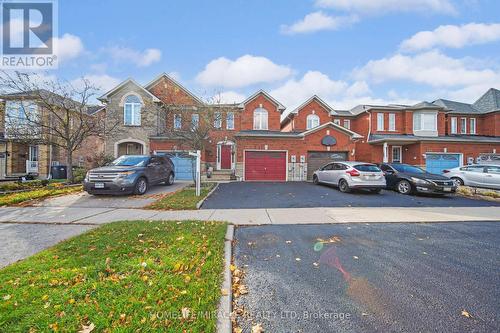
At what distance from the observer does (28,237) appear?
4.54 metres

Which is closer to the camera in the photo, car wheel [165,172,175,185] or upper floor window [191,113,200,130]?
upper floor window [191,113,200,130]

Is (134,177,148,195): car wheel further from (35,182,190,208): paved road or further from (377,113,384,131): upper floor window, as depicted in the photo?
(377,113,384,131): upper floor window

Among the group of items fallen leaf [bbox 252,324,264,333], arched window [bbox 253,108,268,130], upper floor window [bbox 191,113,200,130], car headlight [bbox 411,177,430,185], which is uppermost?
arched window [bbox 253,108,268,130]

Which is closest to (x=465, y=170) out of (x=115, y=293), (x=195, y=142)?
(x=195, y=142)

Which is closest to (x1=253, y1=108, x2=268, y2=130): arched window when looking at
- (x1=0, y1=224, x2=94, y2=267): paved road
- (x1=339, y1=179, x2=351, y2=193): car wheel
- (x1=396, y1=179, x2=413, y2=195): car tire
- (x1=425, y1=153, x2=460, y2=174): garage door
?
(x1=339, y1=179, x2=351, y2=193): car wheel

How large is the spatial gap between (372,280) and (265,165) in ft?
46.1

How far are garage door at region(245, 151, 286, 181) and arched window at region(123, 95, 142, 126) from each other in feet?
33.4

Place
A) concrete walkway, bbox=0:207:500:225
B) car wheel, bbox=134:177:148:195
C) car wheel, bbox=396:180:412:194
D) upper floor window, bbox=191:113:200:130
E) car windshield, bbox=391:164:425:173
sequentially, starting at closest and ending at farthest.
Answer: concrete walkway, bbox=0:207:500:225
car wheel, bbox=134:177:148:195
car wheel, bbox=396:180:412:194
car windshield, bbox=391:164:425:173
upper floor window, bbox=191:113:200:130

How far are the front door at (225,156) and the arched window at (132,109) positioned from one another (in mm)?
7655

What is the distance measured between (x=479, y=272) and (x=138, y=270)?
495cm

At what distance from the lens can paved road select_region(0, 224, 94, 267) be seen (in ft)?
12.3

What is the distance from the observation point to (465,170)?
12.9 metres

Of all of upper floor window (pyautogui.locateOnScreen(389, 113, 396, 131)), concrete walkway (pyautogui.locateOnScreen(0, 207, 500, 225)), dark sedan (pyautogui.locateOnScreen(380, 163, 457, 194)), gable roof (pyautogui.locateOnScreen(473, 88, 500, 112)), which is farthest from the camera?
gable roof (pyautogui.locateOnScreen(473, 88, 500, 112))

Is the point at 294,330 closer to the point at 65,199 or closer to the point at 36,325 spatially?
the point at 36,325
